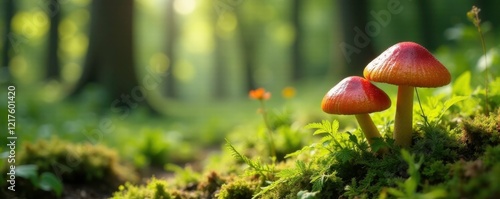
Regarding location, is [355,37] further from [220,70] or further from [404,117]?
[220,70]

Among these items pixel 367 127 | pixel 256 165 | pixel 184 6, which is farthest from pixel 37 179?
pixel 184 6

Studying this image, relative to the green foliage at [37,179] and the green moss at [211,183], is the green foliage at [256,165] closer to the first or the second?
the green moss at [211,183]

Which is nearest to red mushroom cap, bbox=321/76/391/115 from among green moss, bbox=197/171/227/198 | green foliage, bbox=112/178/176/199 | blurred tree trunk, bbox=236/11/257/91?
green moss, bbox=197/171/227/198

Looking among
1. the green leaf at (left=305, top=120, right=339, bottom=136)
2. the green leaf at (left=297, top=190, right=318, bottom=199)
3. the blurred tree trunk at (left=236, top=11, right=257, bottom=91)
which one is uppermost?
the blurred tree trunk at (left=236, top=11, right=257, bottom=91)

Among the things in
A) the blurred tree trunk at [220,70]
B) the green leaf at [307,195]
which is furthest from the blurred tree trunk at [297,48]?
the green leaf at [307,195]

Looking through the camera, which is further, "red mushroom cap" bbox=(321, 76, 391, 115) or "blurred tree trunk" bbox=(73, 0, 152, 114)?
"blurred tree trunk" bbox=(73, 0, 152, 114)

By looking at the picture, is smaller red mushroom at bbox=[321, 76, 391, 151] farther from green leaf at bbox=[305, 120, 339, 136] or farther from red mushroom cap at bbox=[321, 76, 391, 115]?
green leaf at bbox=[305, 120, 339, 136]
